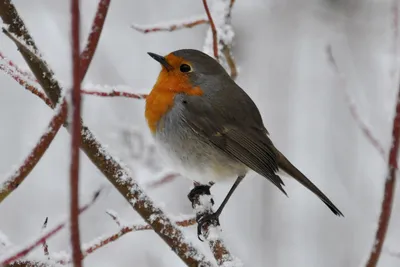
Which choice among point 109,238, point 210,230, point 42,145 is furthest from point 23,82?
point 210,230

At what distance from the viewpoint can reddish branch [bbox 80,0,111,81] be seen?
0.94 m

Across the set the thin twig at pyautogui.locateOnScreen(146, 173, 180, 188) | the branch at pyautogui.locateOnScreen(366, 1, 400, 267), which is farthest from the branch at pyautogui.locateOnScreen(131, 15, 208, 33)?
the branch at pyautogui.locateOnScreen(366, 1, 400, 267)

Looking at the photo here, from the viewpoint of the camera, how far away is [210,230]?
212 cm

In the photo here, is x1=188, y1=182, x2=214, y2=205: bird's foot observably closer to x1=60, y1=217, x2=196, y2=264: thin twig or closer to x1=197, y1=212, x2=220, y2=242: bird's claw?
x1=197, y1=212, x2=220, y2=242: bird's claw

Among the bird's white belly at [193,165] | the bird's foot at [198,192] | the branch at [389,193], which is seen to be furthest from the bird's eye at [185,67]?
the branch at [389,193]

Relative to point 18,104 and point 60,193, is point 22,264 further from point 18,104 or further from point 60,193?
point 18,104

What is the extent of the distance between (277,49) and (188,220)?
499cm

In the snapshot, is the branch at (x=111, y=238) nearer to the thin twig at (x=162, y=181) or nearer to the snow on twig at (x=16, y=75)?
the snow on twig at (x=16, y=75)

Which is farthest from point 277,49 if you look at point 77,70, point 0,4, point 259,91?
point 77,70

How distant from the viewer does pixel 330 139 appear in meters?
6.56

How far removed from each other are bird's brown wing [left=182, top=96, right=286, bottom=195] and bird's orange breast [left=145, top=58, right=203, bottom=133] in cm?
6

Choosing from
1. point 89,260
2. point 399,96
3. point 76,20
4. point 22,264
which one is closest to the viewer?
point 76,20

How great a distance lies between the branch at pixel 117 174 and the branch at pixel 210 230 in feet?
0.64

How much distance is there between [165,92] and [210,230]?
904mm
